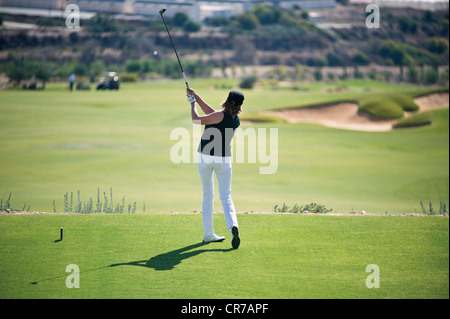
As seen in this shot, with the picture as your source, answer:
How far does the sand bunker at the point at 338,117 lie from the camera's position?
32562mm

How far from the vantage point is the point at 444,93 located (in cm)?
3812

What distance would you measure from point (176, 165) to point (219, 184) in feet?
41.9

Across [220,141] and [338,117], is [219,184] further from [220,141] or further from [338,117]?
[338,117]

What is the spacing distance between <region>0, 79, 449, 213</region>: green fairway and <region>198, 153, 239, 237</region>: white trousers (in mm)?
5904

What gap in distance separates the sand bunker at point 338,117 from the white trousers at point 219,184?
81.7 feet

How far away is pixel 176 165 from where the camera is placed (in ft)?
66.7

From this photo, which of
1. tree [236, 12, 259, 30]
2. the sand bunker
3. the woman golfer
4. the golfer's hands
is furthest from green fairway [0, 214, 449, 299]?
tree [236, 12, 259, 30]

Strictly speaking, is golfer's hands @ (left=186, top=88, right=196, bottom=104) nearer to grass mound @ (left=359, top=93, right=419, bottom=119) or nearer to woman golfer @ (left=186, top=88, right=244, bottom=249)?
woman golfer @ (left=186, top=88, right=244, bottom=249)

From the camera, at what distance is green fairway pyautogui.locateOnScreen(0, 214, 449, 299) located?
609cm

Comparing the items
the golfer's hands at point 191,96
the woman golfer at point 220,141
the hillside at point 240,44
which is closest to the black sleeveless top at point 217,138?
the woman golfer at point 220,141

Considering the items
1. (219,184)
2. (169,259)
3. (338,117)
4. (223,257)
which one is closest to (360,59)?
(338,117)

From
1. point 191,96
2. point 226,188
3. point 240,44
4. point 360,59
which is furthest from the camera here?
point 240,44

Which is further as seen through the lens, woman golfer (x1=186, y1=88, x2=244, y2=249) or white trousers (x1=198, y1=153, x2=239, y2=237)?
white trousers (x1=198, y1=153, x2=239, y2=237)
